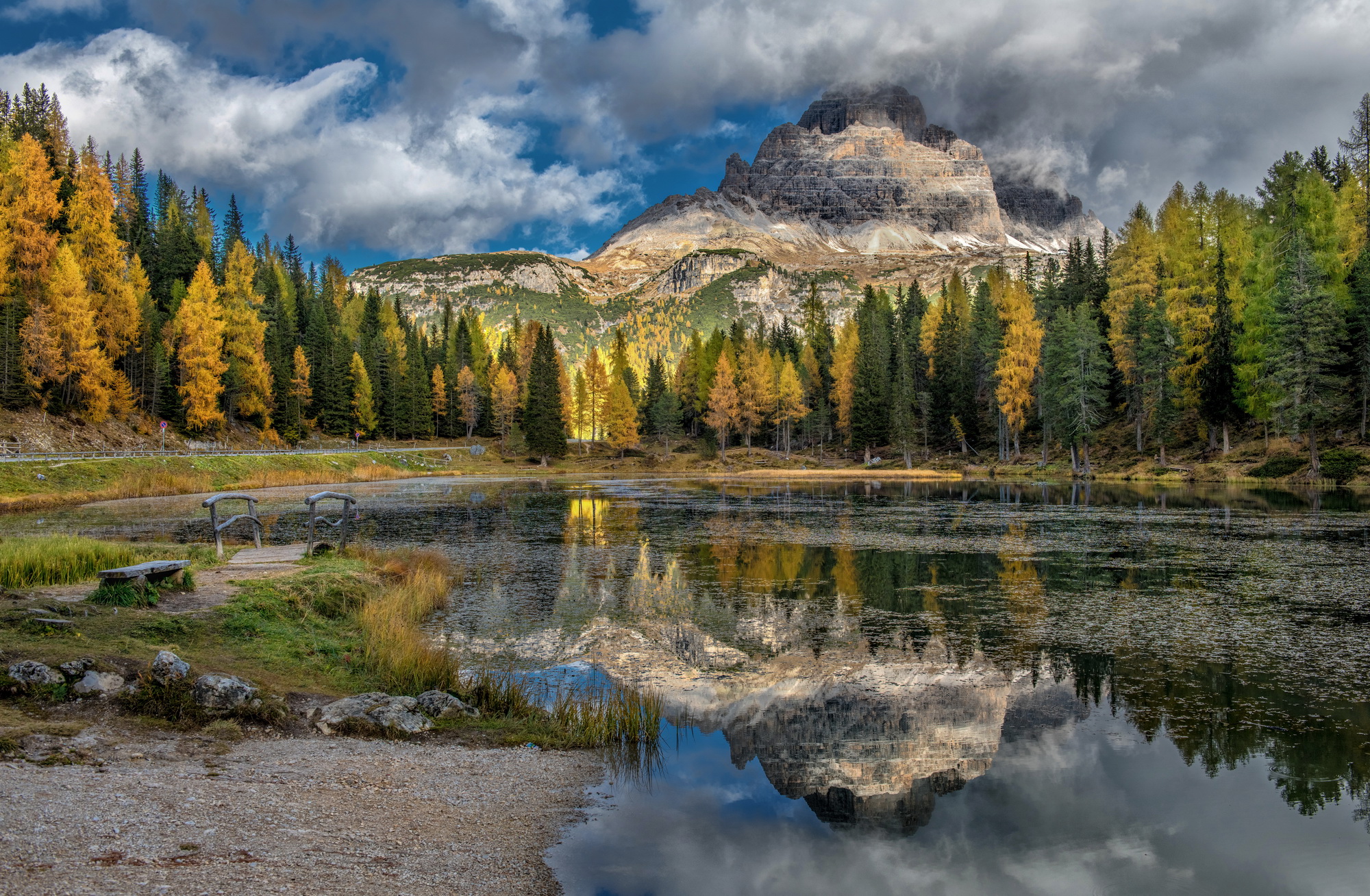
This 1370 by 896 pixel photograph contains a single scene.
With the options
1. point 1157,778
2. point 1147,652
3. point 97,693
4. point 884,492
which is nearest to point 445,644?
point 97,693

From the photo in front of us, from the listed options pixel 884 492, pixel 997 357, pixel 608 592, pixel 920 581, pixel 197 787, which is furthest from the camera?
pixel 997 357

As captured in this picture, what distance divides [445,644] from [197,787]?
23.6 ft

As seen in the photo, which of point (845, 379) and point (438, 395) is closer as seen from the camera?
point (845, 379)

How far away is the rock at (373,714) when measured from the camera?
987 cm

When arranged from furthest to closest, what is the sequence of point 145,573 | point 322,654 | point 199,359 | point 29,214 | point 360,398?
point 360,398 < point 199,359 < point 29,214 < point 145,573 < point 322,654

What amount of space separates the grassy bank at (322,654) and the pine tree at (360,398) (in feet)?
301

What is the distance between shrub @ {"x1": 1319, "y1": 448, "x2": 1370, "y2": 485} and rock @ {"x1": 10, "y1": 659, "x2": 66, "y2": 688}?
60362 mm

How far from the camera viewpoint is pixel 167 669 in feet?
32.4

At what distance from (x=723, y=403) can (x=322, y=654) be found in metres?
86.6

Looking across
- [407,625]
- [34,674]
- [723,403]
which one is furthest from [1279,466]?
[34,674]

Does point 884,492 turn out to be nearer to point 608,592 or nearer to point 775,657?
point 608,592

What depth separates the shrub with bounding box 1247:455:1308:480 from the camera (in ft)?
167

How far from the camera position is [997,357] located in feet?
260

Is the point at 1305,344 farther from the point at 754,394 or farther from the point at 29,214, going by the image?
the point at 29,214
